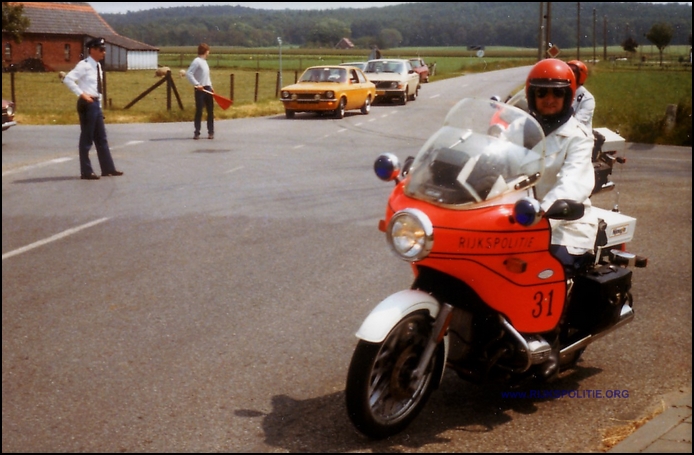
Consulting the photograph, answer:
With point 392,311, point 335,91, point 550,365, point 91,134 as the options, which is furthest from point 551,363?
point 91,134

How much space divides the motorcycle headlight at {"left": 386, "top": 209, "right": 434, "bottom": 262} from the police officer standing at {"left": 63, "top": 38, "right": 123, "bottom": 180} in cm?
249

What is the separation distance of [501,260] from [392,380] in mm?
721

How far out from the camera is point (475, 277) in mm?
3652

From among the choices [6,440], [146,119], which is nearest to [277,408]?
[6,440]

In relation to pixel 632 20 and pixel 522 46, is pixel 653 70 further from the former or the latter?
pixel 522 46

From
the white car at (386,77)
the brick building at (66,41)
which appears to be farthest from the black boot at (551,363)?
the brick building at (66,41)

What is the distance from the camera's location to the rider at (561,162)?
2.61 metres

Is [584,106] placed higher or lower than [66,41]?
lower

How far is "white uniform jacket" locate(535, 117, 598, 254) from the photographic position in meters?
3.12

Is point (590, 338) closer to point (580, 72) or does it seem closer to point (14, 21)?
point (580, 72)

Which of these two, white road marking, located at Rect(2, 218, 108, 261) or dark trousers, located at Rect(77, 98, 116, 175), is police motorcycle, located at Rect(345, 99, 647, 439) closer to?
white road marking, located at Rect(2, 218, 108, 261)

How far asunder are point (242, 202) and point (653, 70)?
302 inches

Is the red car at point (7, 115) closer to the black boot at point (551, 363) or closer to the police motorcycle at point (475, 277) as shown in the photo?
the police motorcycle at point (475, 277)

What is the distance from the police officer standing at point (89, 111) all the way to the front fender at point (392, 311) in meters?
2.51
